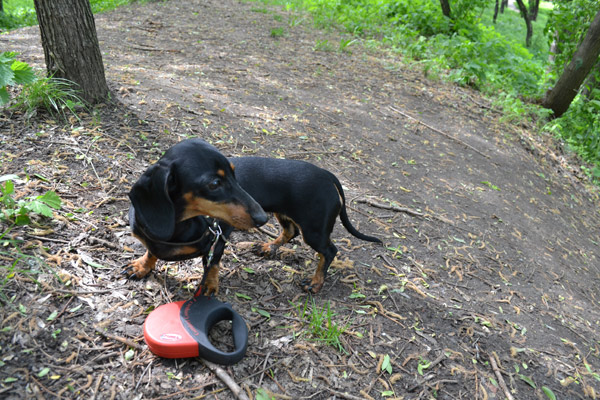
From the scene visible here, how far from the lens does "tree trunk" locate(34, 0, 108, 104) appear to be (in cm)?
360

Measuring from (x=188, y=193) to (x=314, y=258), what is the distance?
4.66ft

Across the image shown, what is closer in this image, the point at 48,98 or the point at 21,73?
the point at 21,73

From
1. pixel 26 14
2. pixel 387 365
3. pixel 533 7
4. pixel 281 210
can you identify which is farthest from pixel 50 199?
pixel 533 7

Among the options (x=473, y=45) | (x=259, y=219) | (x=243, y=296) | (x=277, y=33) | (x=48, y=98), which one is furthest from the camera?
(x=473, y=45)

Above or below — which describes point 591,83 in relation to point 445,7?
below

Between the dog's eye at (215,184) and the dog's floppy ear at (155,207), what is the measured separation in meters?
0.24

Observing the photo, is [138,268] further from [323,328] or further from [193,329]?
[323,328]

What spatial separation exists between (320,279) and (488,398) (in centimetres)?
129

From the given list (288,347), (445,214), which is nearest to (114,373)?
(288,347)

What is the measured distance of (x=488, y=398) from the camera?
2.43 meters

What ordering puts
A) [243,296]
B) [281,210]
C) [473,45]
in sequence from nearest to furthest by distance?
1. [243,296]
2. [281,210]
3. [473,45]

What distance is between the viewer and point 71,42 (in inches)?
147

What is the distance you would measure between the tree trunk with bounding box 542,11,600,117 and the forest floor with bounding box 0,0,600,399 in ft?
8.03

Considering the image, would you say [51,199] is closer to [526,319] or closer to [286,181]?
[286,181]
